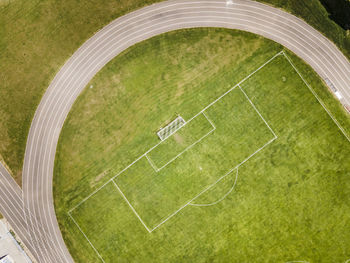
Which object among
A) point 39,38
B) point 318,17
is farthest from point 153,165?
point 318,17

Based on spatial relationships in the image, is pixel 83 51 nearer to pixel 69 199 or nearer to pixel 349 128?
pixel 69 199

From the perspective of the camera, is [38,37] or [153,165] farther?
[38,37]

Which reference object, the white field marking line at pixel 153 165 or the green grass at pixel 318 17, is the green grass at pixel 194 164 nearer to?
the white field marking line at pixel 153 165

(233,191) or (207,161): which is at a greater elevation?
(207,161)

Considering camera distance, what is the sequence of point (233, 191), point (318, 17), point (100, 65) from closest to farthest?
point (233, 191)
point (100, 65)
point (318, 17)

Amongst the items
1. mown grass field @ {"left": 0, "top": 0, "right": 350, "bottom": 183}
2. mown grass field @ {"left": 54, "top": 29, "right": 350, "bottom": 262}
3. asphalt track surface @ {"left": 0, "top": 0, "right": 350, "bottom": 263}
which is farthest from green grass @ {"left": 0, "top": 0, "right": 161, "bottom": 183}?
mown grass field @ {"left": 54, "top": 29, "right": 350, "bottom": 262}

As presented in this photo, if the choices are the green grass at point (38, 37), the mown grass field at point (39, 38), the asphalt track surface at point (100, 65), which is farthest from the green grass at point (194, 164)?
the green grass at point (38, 37)

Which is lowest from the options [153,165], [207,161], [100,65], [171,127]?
[207,161]

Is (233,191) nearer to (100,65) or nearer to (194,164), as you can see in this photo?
(194,164)

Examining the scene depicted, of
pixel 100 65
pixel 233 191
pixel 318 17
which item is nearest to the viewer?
pixel 233 191
